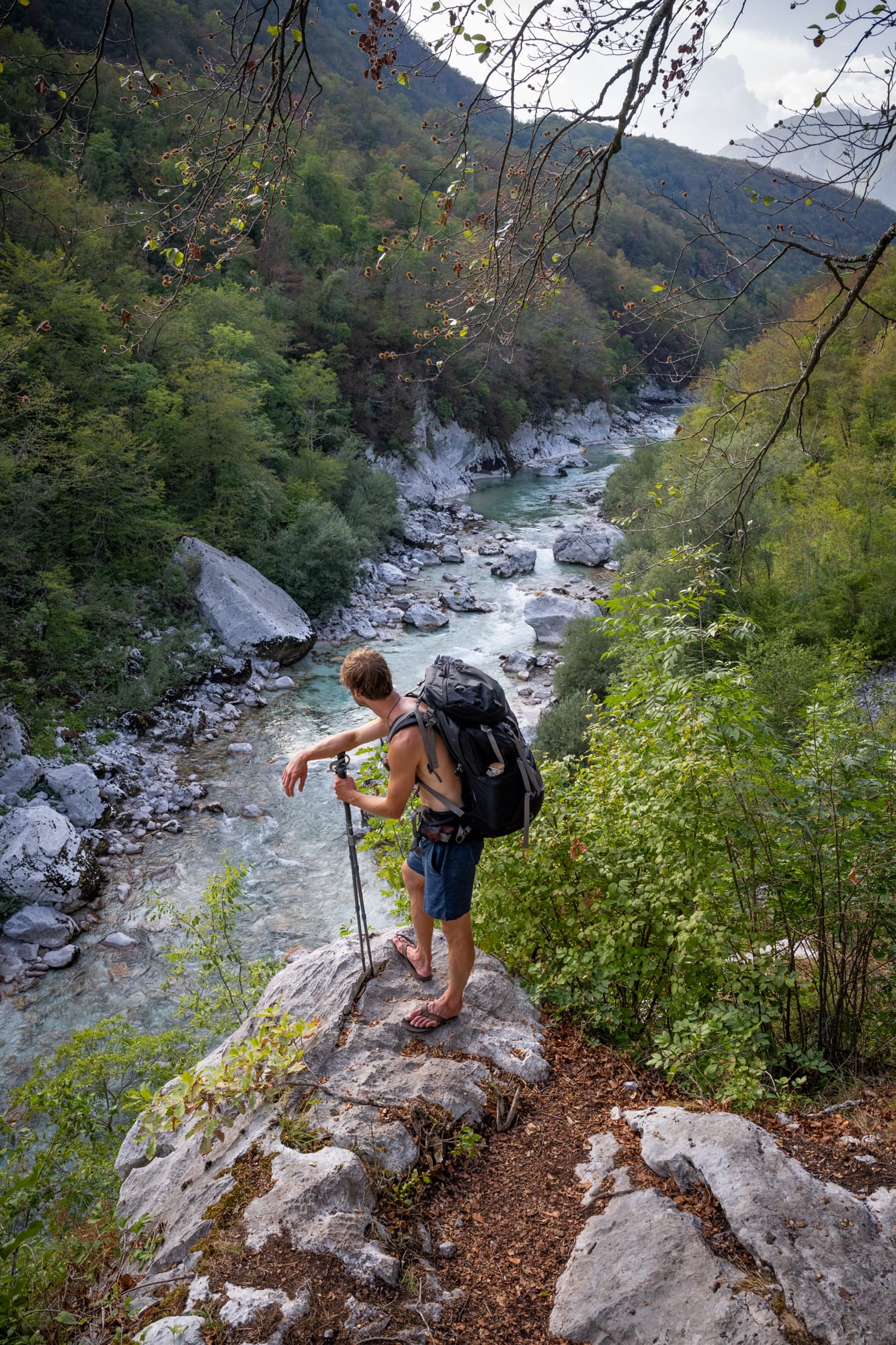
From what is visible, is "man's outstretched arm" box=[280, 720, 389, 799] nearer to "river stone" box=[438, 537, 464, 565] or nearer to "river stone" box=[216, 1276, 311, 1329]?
"river stone" box=[216, 1276, 311, 1329]

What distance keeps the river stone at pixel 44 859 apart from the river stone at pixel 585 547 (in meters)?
17.1

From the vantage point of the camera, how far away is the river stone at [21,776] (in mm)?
9945

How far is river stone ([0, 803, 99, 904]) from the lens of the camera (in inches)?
343

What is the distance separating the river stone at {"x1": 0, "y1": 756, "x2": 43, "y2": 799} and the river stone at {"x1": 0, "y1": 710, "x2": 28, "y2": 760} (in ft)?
0.53

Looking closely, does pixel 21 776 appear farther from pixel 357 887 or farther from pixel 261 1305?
pixel 261 1305

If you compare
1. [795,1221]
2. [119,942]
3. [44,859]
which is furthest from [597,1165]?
[44,859]

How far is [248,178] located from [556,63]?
138 cm

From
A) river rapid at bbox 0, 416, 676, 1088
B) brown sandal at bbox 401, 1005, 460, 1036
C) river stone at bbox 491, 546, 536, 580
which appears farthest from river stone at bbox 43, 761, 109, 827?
river stone at bbox 491, 546, 536, 580

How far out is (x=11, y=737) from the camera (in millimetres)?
10453

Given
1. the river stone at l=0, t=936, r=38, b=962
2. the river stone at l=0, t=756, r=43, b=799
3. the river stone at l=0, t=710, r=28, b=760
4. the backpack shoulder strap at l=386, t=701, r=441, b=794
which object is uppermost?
the backpack shoulder strap at l=386, t=701, r=441, b=794

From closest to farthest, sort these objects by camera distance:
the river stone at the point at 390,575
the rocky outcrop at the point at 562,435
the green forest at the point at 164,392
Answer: the green forest at the point at 164,392, the river stone at the point at 390,575, the rocky outcrop at the point at 562,435

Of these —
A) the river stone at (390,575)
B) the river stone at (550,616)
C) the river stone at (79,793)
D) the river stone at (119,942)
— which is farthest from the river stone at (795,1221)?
the river stone at (390,575)

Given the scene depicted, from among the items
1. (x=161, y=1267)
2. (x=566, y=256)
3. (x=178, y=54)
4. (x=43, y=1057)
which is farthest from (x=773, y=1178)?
(x=178, y=54)

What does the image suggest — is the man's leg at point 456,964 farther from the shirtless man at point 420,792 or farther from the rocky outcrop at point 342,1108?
the rocky outcrop at point 342,1108
